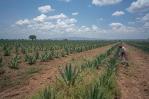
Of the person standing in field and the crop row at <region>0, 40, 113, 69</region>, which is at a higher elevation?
the person standing in field

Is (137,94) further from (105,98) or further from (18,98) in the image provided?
(18,98)

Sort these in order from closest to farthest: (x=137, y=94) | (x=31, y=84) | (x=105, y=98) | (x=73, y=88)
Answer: (x=105, y=98)
(x=73, y=88)
(x=137, y=94)
(x=31, y=84)

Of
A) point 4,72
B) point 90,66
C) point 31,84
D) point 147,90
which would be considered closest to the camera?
point 147,90

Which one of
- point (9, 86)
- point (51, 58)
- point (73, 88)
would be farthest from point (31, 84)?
point (51, 58)

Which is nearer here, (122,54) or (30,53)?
(122,54)

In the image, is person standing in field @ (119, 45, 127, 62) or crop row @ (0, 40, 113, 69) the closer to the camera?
person standing in field @ (119, 45, 127, 62)

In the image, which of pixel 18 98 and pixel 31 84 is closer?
pixel 18 98

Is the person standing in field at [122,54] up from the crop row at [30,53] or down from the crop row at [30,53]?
up

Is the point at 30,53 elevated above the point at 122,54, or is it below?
below

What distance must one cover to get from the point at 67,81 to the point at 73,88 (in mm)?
812

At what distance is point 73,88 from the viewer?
308 inches

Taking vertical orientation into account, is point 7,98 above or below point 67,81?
below

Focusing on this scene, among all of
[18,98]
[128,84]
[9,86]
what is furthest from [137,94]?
[9,86]

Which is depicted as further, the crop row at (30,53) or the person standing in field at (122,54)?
the crop row at (30,53)
